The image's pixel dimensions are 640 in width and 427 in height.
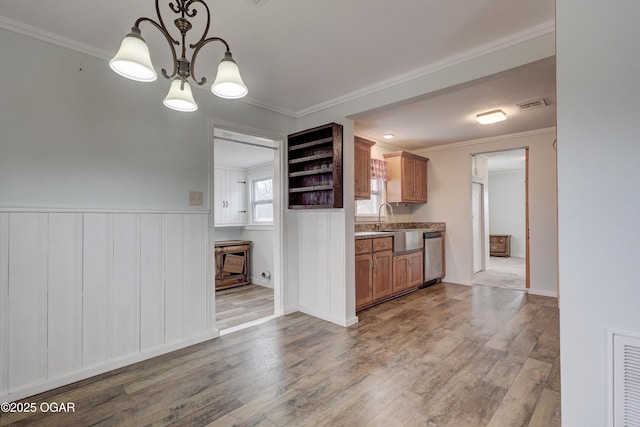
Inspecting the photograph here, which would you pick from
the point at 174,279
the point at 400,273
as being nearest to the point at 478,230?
the point at 400,273

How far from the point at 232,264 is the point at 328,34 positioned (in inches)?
162

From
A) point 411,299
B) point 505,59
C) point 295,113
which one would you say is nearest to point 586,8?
point 505,59

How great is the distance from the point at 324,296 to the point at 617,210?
2.65 metres

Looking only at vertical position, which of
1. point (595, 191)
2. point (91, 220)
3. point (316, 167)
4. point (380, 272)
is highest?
point (316, 167)

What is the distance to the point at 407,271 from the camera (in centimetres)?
432

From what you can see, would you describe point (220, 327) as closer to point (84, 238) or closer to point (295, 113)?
point (84, 238)

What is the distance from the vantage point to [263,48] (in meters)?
2.21

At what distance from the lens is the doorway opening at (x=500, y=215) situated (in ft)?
19.9

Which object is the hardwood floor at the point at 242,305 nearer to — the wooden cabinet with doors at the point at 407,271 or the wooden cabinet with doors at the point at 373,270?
the wooden cabinet with doors at the point at 373,270

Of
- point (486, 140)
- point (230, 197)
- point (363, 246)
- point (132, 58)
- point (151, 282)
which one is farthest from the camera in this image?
point (230, 197)

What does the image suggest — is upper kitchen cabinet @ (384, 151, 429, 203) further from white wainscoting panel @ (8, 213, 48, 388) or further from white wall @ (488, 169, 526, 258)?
white wall @ (488, 169, 526, 258)

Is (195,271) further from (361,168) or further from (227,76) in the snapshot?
(361,168)

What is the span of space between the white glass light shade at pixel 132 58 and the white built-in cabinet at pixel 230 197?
4.44m

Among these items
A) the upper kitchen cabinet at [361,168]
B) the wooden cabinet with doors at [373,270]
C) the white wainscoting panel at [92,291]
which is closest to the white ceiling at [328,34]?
the upper kitchen cabinet at [361,168]
